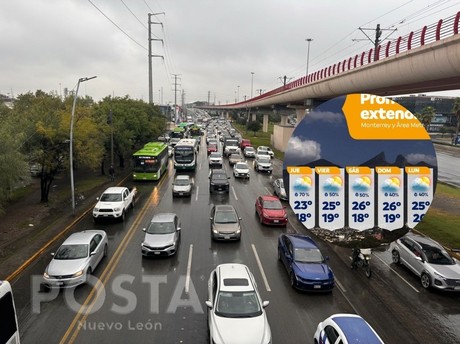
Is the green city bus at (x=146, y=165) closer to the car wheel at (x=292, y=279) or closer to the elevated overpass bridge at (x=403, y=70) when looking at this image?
the elevated overpass bridge at (x=403, y=70)

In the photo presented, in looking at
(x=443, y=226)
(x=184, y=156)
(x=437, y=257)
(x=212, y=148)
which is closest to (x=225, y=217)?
(x=437, y=257)

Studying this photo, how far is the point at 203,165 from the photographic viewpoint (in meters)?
51.4

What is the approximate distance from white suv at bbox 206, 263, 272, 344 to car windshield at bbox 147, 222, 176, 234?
6.44 meters

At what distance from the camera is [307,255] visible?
640 inches

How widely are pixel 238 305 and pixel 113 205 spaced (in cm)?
1503

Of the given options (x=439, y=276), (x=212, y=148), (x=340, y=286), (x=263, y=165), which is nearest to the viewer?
(x=439, y=276)

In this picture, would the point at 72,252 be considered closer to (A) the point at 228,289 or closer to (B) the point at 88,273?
(B) the point at 88,273

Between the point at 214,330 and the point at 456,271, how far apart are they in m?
11.3

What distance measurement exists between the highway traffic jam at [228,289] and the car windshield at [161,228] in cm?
8

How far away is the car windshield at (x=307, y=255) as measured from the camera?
52.5 feet

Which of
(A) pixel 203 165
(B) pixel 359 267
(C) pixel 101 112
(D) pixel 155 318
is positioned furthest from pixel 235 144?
(D) pixel 155 318

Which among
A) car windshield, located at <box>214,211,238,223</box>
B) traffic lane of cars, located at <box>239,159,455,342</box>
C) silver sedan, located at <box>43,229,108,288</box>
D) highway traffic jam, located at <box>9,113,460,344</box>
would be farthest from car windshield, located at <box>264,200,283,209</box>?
silver sedan, located at <box>43,229,108,288</box>

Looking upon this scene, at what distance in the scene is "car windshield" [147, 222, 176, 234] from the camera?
766 inches

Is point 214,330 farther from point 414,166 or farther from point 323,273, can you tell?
point 414,166
